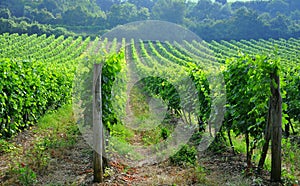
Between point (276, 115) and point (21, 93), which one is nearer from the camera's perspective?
point (276, 115)

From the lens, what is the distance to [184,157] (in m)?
7.23

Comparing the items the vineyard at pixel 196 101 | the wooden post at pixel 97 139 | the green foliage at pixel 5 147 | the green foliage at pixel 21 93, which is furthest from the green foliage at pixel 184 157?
the green foliage at pixel 21 93

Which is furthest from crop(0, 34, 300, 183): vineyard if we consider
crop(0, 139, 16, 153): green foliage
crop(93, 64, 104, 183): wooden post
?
crop(93, 64, 104, 183): wooden post

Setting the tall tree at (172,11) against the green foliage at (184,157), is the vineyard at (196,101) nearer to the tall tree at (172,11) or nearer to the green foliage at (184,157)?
the green foliage at (184,157)

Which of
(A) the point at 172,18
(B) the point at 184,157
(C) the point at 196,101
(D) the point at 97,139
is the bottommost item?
(B) the point at 184,157

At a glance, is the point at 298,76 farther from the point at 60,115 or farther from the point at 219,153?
the point at 60,115

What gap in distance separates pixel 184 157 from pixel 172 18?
72.9 meters

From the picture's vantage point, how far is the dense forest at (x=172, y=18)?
6353 centimetres

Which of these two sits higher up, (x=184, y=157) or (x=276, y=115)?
(x=276, y=115)

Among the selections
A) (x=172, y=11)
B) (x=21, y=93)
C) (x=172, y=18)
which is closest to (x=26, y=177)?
(x=21, y=93)

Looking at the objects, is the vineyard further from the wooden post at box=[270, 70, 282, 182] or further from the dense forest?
the dense forest

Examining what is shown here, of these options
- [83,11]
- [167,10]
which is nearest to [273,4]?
[167,10]

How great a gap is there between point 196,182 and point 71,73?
12.3 meters

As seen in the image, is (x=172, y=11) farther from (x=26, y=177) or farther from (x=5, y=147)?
(x=26, y=177)
